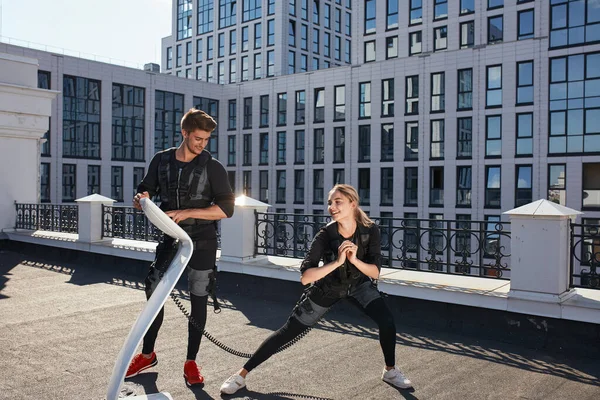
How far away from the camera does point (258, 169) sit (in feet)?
157

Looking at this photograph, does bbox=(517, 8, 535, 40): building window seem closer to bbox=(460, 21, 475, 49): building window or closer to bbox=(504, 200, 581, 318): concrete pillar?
bbox=(460, 21, 475, 49): building window

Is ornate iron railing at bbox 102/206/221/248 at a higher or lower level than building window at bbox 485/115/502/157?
lower

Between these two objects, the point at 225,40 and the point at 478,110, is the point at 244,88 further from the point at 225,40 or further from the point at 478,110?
the point at 478,110

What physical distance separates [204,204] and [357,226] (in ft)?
4.26

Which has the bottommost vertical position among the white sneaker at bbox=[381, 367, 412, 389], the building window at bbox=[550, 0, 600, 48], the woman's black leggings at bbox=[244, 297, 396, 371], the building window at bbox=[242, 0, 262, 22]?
the white sneaker at bbox=[381, 367, 412, 389]

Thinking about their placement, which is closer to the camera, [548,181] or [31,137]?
[31,137]

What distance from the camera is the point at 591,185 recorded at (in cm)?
3350

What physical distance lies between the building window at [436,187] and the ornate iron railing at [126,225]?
27.5 meters

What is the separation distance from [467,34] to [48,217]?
34.4m

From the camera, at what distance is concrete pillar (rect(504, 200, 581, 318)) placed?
6500 millimetres

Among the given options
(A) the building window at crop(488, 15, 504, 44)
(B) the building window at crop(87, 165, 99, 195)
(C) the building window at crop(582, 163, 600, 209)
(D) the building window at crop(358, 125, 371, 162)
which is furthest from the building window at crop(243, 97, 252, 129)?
(C) the building window at crop(582, 163, 600, 209)

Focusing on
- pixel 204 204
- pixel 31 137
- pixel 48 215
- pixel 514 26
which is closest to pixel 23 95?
pixel 31 137

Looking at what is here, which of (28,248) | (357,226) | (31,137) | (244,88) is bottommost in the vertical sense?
(28,248)

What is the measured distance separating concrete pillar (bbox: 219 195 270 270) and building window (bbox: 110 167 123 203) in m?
34.5
